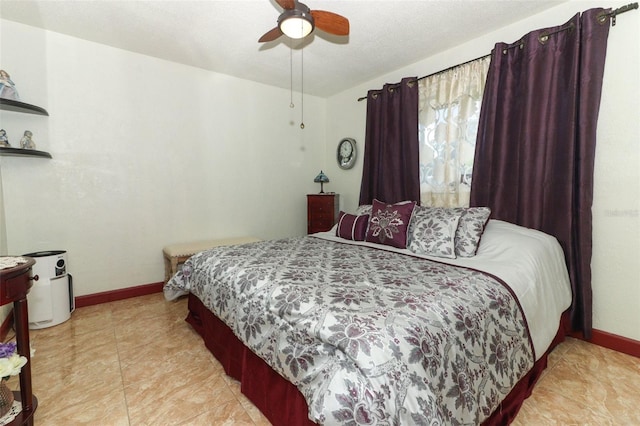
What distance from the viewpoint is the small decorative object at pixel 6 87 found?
2172mm

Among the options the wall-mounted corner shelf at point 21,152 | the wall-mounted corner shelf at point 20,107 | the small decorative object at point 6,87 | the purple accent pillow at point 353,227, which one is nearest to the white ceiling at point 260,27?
the small decorative object at point 6,87

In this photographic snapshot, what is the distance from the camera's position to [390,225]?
7.97ft

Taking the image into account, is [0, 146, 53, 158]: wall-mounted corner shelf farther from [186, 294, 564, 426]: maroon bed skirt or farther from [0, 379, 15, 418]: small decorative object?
[186, 294, 564, 426]: maroon bed skirt

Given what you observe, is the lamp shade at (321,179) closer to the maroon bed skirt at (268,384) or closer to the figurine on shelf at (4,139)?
the maroon bed skirt at (268,384)

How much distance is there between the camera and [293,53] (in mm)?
2930

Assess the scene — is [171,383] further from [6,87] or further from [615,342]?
[615,342]

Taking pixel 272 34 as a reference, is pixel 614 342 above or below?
below

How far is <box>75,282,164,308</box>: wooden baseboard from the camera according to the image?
2.77m

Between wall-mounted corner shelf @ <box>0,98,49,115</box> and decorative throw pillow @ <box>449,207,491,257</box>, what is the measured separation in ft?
11.1

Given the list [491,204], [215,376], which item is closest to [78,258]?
[215,376]

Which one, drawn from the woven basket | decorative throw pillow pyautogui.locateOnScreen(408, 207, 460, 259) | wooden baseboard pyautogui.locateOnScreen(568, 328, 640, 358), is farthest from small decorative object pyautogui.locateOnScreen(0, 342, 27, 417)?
wooden baseboard pyautogui.locateOnScreen(568, 328, 640, 358)

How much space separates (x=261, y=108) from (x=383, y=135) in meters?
1.59

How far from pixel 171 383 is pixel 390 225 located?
1846 mm

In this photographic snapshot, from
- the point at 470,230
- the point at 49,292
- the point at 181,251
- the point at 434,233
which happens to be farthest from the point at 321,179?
the point at 49,292
